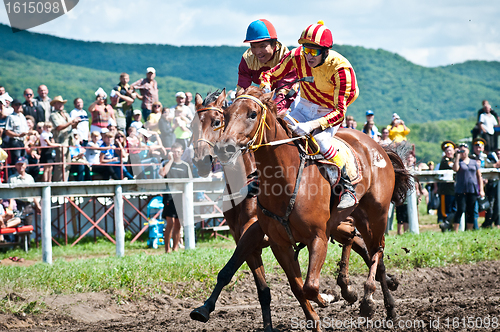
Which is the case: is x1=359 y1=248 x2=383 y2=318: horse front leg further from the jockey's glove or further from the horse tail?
the jockey's glove

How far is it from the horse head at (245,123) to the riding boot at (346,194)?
1.02m

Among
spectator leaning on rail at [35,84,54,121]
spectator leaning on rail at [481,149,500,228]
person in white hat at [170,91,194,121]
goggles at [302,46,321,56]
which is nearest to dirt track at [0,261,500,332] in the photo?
goggles at [302,46,321,56]

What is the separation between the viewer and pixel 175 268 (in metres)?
7.62

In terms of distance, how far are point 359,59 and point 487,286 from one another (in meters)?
88.7

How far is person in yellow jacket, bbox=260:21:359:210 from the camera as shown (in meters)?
4.95

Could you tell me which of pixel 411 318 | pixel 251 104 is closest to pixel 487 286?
pixel 411 318

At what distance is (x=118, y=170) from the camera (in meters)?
11.9

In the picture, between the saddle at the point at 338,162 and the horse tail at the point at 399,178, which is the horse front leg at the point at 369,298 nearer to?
the saddle at the point at 338,162

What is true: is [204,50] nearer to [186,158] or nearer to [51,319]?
[186,158]

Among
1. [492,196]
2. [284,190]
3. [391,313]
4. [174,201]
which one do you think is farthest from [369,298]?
[492,196]

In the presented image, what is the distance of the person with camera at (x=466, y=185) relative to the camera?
11930 millimetres

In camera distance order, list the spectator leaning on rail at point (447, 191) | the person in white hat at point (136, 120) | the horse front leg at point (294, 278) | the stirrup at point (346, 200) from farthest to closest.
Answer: the person in white hat at point (136, 120) < the spectator leaning on rail at point (447, 191) < the stirrup at point (346, 200) < the horse front leg at point (294, 278)

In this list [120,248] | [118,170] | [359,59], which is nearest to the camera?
[120,248]

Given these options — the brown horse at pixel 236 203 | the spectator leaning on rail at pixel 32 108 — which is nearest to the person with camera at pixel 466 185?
the brown horse at pixel 236 203
